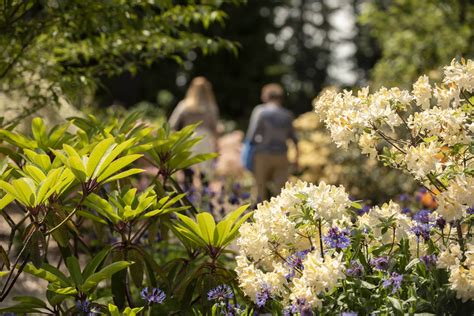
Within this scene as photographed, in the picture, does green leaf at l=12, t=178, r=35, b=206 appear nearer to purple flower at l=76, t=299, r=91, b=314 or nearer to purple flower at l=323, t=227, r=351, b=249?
purple flower at l=76, t=299, r=91, b=314

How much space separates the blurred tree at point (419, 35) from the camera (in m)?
11.5

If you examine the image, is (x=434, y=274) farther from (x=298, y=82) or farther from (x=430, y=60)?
(x=298, y=82)

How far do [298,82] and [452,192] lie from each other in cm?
2989

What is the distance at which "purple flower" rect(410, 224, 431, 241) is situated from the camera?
9.75 feet

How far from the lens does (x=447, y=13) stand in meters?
11.7

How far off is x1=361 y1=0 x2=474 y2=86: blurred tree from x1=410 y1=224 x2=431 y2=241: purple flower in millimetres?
8622

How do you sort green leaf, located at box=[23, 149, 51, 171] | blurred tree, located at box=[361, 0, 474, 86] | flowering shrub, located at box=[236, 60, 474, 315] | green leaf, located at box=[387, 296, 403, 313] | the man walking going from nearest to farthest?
green leaf, located at box=[387, 296, 403, 313] < flowering shrub, located at box=[236, 60, 474, 315] < green leaf, located at box=[23, 149, 51, 171] < the man walking < blurred tree, located at box=[361, 0, 474, 86]

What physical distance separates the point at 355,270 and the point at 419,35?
10776mm

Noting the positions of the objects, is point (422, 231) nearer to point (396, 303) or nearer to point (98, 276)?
point (396, 303)

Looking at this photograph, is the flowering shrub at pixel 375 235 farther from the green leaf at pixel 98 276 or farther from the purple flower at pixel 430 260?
the green leaf at pixel 98 276

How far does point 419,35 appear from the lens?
42.3 ft

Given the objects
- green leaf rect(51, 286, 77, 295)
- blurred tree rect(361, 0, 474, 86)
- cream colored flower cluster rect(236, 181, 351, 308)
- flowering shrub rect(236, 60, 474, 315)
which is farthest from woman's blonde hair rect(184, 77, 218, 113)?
green leaf rect(51, 286, 77, 295)

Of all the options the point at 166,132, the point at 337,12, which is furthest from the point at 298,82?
the point at 166,132

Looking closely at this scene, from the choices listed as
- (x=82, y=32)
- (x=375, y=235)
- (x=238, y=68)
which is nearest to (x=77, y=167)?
(x=375, y=235)
